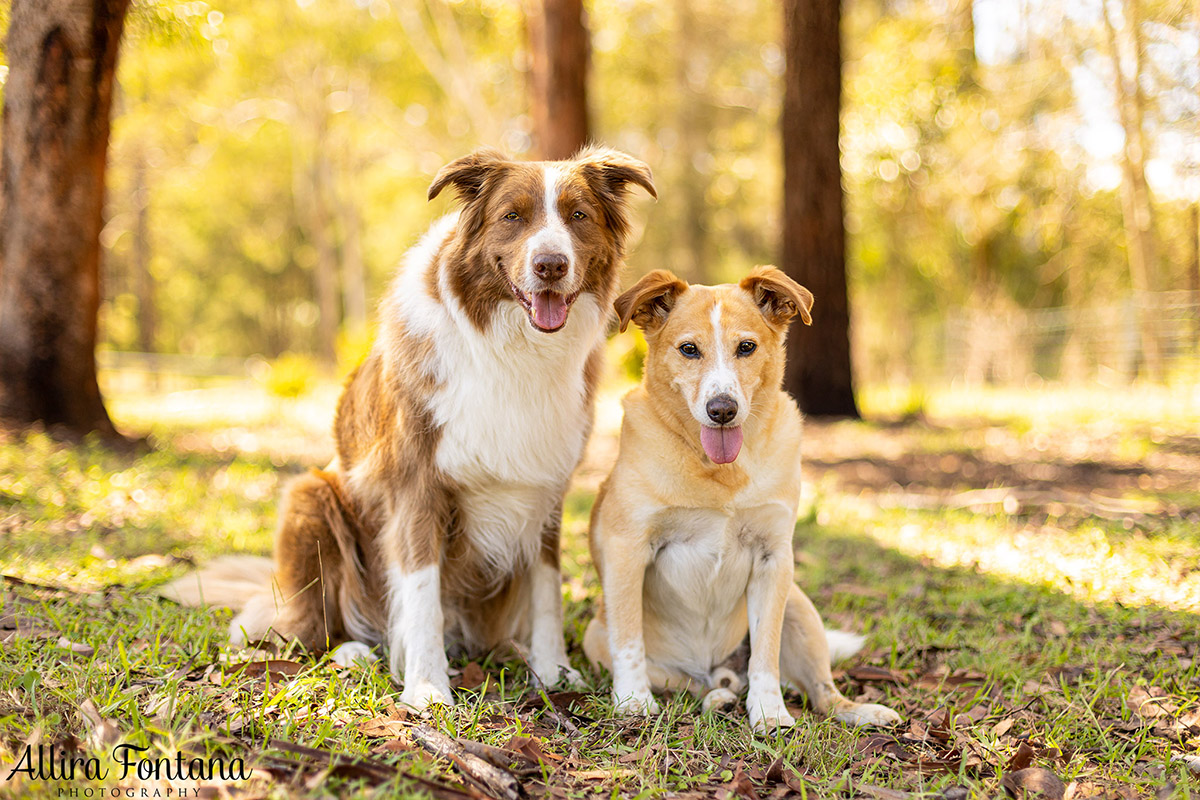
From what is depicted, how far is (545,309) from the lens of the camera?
307 centimetres

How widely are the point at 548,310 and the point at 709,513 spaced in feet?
3.23

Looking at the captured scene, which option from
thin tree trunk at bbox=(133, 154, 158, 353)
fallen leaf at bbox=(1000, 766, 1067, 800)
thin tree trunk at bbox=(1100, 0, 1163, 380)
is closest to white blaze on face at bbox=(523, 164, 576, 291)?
fallen leaf at bbox=(1000, 766, 1067, 800)

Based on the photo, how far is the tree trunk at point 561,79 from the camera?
995 centimetres

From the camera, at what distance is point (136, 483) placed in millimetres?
5898

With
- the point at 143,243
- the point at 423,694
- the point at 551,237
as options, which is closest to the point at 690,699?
the point at 423,694

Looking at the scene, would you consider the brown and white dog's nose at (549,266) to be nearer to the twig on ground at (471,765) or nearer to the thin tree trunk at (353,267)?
the twig on ground at (471,765)

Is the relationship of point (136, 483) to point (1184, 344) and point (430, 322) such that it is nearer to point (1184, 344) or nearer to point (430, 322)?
point (430, 322)

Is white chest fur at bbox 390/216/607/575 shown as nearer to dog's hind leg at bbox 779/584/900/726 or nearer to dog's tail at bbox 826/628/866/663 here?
dog's hind leg at bbox 779/584/900/726

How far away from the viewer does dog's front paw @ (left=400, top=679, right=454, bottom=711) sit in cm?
294

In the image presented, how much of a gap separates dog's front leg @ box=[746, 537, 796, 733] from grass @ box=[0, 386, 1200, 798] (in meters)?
0.12

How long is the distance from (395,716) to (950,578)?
11.1 ft

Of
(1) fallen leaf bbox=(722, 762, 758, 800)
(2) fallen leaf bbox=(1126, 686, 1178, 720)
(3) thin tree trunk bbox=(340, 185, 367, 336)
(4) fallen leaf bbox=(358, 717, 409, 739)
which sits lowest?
(2) fallen leaf bbox=(1126, 686, 1178, 720)

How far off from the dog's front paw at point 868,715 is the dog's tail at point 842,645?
476mm

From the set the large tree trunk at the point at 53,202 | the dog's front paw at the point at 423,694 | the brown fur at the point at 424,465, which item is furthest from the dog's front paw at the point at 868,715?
the large tree trunk at the point at 53,202
